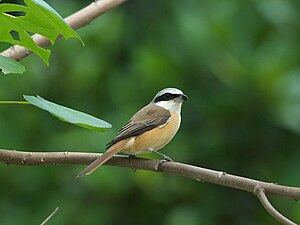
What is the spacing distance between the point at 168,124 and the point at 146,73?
3.51 ft

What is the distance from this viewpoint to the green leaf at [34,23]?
1.87m

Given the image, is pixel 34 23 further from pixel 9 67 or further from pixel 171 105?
pixel 171 105

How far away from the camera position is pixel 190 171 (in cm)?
221

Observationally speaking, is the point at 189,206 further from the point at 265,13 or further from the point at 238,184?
the point at 238,184

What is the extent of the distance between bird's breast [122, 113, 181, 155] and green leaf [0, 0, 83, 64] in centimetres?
118

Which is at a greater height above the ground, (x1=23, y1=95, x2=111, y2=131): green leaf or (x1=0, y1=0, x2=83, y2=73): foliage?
(x1=0, y1=0, x2=83, y2=73): foliage

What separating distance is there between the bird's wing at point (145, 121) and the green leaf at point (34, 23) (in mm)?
1217

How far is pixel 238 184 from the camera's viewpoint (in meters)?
2.14

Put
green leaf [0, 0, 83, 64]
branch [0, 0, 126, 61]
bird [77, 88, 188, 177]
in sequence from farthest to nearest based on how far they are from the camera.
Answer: bird [77, 88, 188, 177] < branch [0, 0, 126, 61] < green leaf [0, 0, 83, 64]

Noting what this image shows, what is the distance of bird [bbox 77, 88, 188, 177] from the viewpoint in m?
3.26

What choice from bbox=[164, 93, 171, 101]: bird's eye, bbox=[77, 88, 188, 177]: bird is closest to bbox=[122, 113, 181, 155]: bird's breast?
bbox=[77, 88, 188, 177]: bird

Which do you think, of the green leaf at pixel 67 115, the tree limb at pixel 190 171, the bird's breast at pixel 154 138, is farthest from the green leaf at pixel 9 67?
the bird's breast at pixel 154 138

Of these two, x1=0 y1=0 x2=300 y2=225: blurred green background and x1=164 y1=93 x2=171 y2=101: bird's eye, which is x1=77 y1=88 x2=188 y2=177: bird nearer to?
x1=164 y1=93 x2=171 y2=101: bird's eye

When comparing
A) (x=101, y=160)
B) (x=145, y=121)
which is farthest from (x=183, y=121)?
(x=101, y=160)
